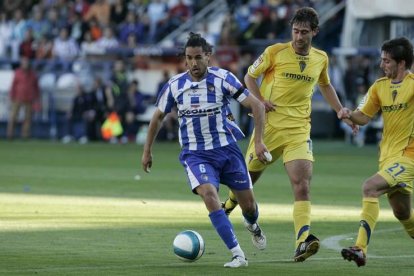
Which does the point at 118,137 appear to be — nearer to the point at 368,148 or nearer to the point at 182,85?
the point at 368,148

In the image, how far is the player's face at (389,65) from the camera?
36.7 feet

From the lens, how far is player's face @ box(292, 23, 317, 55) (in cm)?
1214

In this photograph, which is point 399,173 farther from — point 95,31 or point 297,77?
point 95,31

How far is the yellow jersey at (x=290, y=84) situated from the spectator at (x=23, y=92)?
23372 millimetres

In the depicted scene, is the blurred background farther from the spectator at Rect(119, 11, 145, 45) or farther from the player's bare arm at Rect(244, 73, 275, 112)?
the player's bare arm at Rect(244, 73, 275, 112)

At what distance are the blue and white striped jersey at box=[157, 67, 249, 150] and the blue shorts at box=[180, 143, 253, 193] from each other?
6 cm

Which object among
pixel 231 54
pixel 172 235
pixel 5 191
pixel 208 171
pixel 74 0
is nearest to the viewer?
pixel 208 171

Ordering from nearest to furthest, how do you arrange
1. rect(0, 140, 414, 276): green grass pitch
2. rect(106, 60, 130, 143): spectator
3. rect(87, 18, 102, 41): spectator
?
rect(0, 140, 414, 276): green grass pitch
rect(106, 60, 130, 143): spectator
rect(87, 18, 102, 41): spectator

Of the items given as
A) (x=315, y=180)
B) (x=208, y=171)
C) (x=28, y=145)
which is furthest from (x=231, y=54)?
(x=208, y=171)

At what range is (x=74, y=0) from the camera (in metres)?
41.5

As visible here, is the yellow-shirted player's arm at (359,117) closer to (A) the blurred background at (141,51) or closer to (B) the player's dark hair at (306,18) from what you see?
(B) the player's dark hair at (306,18)

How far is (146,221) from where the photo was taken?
49.7 feet

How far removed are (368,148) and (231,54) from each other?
5247 millimetres

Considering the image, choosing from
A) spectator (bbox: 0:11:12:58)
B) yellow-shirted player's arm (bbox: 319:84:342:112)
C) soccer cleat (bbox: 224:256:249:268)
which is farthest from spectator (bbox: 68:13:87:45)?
soccer cleat (bbox: 224:256:249:268)
